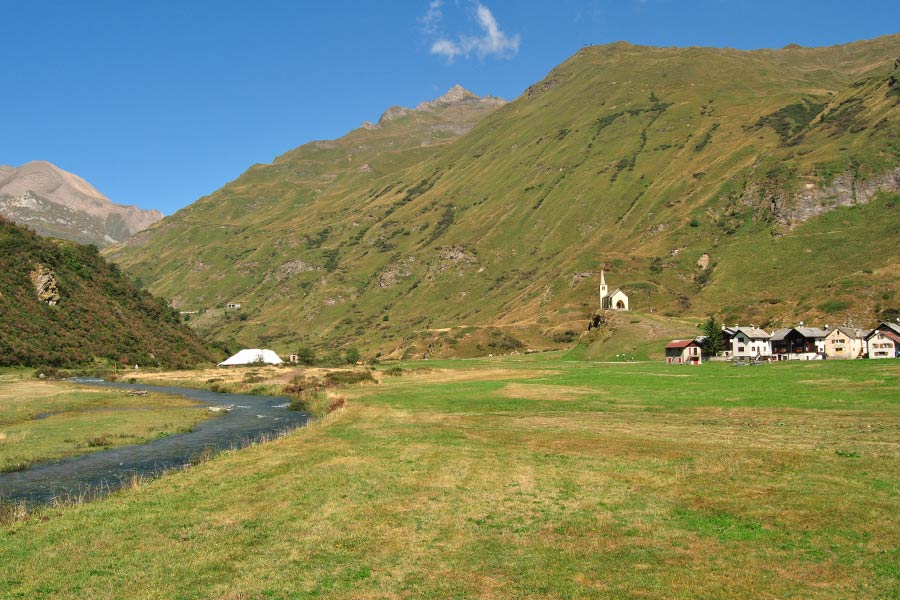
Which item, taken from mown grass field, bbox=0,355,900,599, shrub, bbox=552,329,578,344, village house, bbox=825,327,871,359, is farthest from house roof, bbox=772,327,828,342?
mown grass field, bbox=0,355,900,599

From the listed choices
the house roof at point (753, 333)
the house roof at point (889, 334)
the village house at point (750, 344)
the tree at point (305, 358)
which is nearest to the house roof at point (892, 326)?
the house roof at point (889, 334)

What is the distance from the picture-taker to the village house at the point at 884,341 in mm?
116312

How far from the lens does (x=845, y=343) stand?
12256 centimetres

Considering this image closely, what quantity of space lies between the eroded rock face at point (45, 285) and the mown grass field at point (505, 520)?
116 metres

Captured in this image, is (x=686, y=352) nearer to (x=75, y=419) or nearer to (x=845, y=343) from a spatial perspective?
(x=845, y=343)

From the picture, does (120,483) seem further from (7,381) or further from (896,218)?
(896,218)

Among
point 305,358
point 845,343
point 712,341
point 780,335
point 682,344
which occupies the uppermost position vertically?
point 780,335

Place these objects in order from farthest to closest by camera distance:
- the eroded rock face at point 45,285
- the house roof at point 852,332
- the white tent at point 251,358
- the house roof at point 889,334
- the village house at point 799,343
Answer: the white tent at point 251,358 → the eroded rock face at point 45,285 → the village house at point 799,343 → the house roof at point 852,332 → the house roof at point 889,334

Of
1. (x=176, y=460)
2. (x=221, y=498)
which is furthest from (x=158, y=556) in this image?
(x=176, y=460)

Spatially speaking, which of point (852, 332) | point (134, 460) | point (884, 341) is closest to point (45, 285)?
point (134, 460)

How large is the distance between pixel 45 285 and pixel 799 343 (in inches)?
6408

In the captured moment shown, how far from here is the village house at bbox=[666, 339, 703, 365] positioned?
5059 inches

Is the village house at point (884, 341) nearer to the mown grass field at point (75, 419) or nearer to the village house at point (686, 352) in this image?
the village house at point (686, 352)

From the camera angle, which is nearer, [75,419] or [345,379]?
[75,419]
